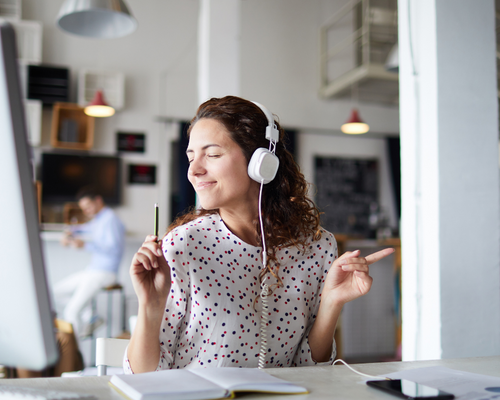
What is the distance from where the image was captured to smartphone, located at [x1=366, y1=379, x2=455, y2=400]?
0.71m

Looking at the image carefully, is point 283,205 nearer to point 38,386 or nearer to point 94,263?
point 38,386

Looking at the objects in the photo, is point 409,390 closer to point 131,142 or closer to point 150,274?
point 150,274

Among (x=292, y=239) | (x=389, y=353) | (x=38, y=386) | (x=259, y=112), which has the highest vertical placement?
(x=259, y=112)

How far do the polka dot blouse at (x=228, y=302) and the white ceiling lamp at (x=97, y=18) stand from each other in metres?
2.02

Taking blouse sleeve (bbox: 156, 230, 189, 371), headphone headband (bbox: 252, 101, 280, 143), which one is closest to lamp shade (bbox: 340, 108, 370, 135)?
headphone headband (bbox: 252, 101, 280, 143)

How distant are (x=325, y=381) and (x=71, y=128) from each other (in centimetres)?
477

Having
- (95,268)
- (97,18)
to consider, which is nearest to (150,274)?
(97,18)

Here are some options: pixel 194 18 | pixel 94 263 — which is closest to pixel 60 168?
pixel 94 263

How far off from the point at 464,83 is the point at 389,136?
4.86 meters

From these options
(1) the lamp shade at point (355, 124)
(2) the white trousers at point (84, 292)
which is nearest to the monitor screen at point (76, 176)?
(2) the white trousers at point (84, 292)

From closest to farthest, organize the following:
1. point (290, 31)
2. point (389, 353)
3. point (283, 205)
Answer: point (283, 205), point (389, 353), point (290, 31)

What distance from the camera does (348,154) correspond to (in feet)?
19.9

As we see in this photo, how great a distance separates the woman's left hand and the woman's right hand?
438 millimetres

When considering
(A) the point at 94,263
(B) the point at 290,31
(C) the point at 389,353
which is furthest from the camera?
(B) the point at 290,31
